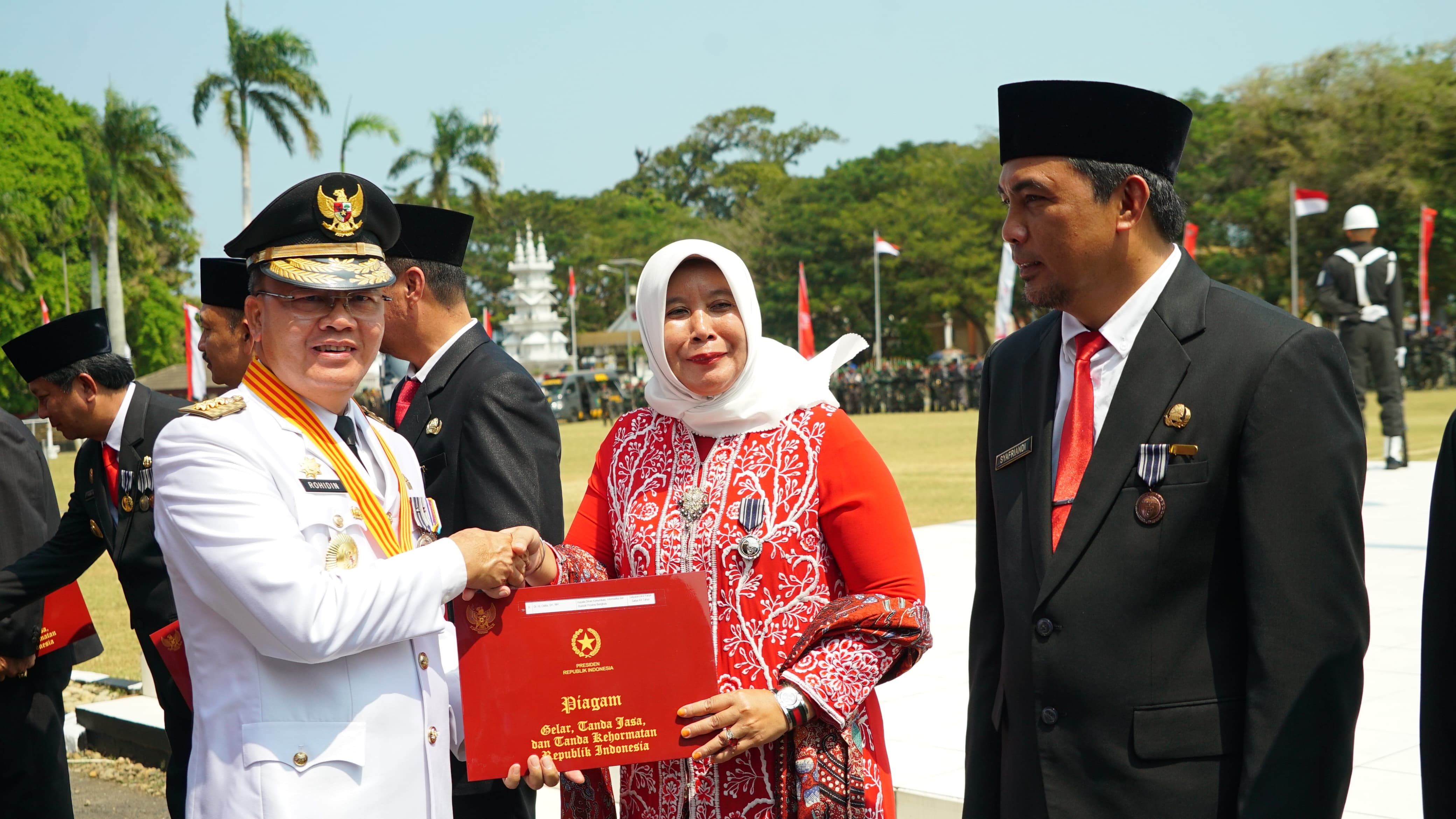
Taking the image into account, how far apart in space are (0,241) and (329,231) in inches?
1621

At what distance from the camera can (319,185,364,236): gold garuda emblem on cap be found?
237 centimetres

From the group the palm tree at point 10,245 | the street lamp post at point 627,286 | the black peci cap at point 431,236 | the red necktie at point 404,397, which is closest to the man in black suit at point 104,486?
the red necktie at point 404,397

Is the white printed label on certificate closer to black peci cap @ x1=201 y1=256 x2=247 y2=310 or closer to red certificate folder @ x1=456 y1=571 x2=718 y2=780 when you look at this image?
red certificate folder @ x1=456 y1=571 x2=718 y2=780

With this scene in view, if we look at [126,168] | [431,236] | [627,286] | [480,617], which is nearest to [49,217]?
[126,168]

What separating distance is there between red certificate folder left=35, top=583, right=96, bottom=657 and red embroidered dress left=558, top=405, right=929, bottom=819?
2.32 meters

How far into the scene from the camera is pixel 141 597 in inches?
156

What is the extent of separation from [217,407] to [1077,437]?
1494 millimetres

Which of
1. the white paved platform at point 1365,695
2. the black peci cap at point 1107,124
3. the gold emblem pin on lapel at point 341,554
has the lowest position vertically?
the white paved platform at point 1365,695

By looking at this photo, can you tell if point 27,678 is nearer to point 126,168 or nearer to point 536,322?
point 126,168

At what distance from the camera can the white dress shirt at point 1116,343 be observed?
2193 millimetres

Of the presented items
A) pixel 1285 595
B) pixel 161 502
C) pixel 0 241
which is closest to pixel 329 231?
pixel 161 502

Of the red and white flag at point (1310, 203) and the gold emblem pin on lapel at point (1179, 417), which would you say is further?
the red and white flag at point (1310, 203)

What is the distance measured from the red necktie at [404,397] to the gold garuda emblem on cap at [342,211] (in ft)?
3.82

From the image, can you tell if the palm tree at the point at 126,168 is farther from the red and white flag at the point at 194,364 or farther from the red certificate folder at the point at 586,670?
the red certificate folder at the point at 586,670
